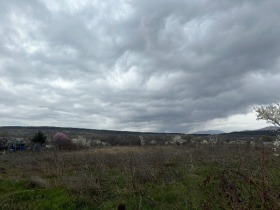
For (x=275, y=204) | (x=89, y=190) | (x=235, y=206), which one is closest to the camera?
(x=275, y=204)

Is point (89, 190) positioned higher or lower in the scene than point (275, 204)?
lower

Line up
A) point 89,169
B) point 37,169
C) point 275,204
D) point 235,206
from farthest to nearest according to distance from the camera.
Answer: point 37,169, point 89,169, point 235,206, point 275,204

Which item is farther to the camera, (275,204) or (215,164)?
(215,164)

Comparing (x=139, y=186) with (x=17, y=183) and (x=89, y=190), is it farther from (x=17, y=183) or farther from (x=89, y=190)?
(x=17, y=183)

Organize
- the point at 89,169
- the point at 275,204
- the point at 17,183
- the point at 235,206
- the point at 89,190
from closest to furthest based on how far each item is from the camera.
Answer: the point at 275,204, the point at 235,206, the point at 89,190, the point at 17,183, the point at 89,169

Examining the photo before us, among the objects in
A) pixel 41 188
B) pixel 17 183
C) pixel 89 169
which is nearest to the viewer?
pixel 41 188

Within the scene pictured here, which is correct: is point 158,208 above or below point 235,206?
below

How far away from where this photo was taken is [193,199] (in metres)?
8.88

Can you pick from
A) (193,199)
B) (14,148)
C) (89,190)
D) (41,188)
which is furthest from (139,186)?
(14,148)

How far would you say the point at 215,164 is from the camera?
15289 mm

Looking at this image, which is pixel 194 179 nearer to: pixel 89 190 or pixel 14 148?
pixel 89 190

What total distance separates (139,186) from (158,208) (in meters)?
2.07

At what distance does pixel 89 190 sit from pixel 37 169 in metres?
6.90

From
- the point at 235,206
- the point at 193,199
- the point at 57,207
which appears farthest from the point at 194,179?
the point at 235,206
